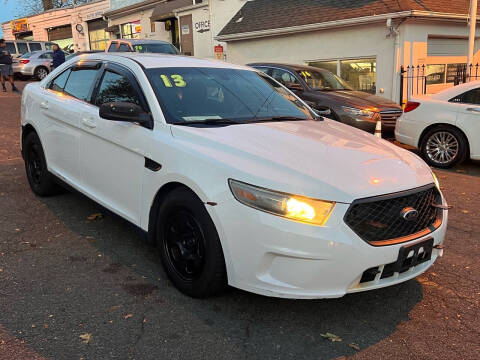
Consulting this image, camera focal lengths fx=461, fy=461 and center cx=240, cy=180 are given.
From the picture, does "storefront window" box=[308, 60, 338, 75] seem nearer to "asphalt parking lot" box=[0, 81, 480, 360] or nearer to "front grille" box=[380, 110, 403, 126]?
"front grille" box=[380, 110, 403, 126]

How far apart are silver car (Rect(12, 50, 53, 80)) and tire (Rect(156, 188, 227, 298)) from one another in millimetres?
20840

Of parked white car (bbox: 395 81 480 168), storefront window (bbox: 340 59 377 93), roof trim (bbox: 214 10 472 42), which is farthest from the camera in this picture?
storefront window (bbox: 340 59 377 93)

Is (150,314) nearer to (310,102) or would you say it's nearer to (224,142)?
(224,142)

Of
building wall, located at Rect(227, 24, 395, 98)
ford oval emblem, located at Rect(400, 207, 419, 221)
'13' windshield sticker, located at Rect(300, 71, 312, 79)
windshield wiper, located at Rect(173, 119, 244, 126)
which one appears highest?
building wall, located at Rect(227, 24, 395, 98)

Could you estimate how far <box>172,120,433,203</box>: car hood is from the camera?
2756 millimetres

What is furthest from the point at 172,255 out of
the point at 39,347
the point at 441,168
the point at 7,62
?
the point at 7,62

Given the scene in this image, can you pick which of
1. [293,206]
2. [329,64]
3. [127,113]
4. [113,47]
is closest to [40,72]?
[113,47]

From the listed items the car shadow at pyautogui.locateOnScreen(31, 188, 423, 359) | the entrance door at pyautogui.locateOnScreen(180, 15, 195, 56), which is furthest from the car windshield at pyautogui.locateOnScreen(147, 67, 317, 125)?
→ the entrance door at pyautogui.locateOnScreen(180, 15, 195, 56)

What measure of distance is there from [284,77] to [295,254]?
7.92m

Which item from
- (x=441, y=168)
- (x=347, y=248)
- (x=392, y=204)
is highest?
(x=392, y=204)

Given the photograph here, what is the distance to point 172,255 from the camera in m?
3.41

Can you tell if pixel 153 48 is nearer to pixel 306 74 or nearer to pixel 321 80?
pixel 306 74

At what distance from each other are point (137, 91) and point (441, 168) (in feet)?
18.5

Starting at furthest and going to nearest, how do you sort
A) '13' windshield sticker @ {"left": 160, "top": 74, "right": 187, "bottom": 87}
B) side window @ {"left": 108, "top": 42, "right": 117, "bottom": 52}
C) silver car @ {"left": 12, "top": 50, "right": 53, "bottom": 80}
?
silver car @ {"left": 12, "top": 50, "right": 53, "bottom": 80} < side window @ {"left": 108, "top": 42, "right": 117, "bottom": 52} < '13' windshield sticker @ {"left": 160, "top": 74, "right": 187, "bottom": 87}
